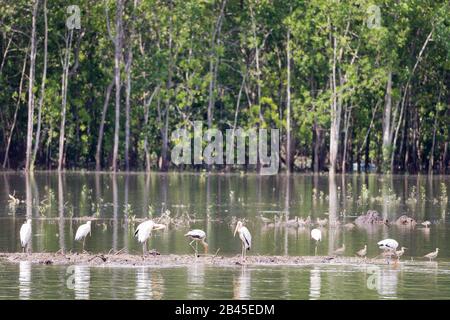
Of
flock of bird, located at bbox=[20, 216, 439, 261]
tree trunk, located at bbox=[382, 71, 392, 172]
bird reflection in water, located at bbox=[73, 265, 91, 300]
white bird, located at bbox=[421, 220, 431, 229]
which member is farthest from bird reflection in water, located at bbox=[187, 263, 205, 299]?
tree trunk, located at bbox=[382, 71, 392, 172]

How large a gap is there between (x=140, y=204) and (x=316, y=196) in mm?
6303

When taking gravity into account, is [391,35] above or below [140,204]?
above

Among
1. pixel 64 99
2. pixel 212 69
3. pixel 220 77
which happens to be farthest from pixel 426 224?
pixel 220 77

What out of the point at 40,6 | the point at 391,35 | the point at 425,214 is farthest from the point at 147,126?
the point at 425,214

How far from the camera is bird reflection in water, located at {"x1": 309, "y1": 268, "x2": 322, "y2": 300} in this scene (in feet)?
80.2

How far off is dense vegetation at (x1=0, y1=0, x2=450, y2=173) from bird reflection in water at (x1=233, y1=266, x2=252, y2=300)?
118 ft

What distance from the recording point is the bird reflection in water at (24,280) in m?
24.1

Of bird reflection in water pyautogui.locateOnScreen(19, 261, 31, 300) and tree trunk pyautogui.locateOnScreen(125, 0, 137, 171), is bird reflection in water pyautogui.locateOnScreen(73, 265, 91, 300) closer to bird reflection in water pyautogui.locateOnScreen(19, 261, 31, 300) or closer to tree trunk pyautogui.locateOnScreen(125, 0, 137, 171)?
bird reflection in water pyautogui.locateOnScreen(19, 261, 31, 300)

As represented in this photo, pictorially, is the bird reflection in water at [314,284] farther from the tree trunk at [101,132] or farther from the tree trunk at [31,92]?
the tree trunk at [101,132]

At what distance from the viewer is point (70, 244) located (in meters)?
31.6

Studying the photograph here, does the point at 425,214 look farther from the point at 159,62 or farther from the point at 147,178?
the point at 159,62

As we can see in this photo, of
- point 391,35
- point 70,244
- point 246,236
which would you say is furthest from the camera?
point 391,35

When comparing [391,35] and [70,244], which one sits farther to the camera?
[391,35]

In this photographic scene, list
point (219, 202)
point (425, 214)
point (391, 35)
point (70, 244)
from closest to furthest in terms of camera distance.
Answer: point (70, 244)
point (425, 214)
point (219, 202)
point (391, 35)
